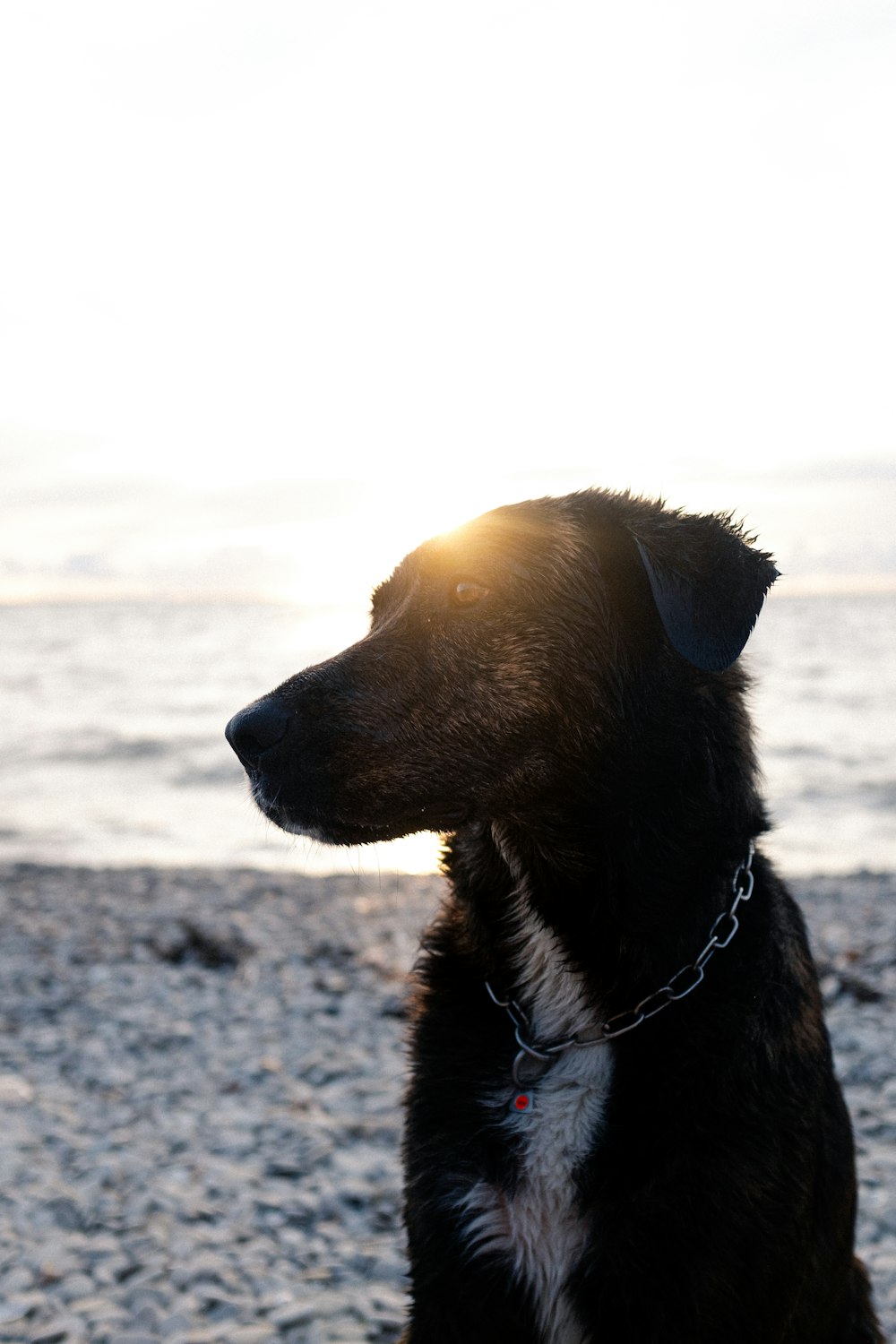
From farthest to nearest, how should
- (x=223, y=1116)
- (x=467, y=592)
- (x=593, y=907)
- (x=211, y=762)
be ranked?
(x=211, y=762) → (x=223, y=1116) → (x=467, y=592) → (x=593, y=907)

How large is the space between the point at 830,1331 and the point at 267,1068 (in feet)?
14.3

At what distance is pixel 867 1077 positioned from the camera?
6527 millimetres

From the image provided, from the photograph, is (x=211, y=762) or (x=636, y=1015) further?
(x=211, y=762)

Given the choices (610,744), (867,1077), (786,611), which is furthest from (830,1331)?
(786,611)

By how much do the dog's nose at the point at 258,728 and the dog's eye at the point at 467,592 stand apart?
57 centimetres

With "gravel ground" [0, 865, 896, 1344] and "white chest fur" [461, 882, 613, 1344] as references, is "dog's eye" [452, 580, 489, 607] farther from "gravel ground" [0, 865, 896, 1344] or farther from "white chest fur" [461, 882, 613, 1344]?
"gravel ground" [0, 865, 896, 1344]

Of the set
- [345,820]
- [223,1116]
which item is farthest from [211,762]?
[345,820]

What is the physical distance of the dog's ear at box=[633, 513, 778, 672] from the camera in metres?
2.85

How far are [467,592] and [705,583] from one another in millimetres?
656

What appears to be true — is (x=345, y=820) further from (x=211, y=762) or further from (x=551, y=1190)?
(x=211, y=762)

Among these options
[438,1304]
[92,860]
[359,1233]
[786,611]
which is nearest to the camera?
[438,1304]

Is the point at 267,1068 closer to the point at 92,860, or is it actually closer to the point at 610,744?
the point at 610,744

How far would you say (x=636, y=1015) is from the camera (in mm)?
2939

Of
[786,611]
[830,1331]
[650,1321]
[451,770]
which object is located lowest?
[786,611]
